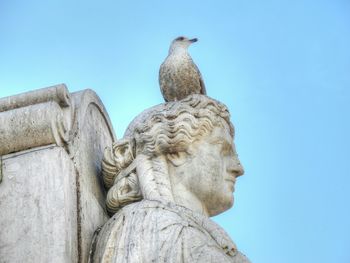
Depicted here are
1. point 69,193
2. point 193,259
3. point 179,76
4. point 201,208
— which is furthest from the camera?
point 179,76

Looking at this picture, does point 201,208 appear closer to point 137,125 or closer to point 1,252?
point 137,125

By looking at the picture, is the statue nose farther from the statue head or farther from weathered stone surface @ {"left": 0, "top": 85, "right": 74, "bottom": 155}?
weathered stone surface @ {"left": 0, "top": 85, "right": 74, "bottom": 155}

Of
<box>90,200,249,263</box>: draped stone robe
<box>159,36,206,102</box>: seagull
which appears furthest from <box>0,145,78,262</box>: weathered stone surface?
<box>159,36,206,102</box>: seagull

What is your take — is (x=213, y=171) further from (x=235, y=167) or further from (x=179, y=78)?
(x=179, y=78)

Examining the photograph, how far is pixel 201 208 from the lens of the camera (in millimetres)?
10695

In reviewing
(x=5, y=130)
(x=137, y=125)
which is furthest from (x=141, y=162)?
(x=5, y=130)

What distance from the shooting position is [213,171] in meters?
10.8

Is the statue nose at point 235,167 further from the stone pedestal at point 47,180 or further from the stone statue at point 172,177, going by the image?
the stone pedestal at point 47,180

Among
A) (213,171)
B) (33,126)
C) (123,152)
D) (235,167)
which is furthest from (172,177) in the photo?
(33,126)

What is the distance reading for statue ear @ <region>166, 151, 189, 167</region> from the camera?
10.8 metres

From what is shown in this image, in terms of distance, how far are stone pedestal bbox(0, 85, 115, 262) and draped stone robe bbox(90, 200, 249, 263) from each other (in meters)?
0.29

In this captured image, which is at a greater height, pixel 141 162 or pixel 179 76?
pixel 179 76

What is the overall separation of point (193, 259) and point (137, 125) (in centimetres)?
214

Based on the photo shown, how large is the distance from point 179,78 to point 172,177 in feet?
3.98
